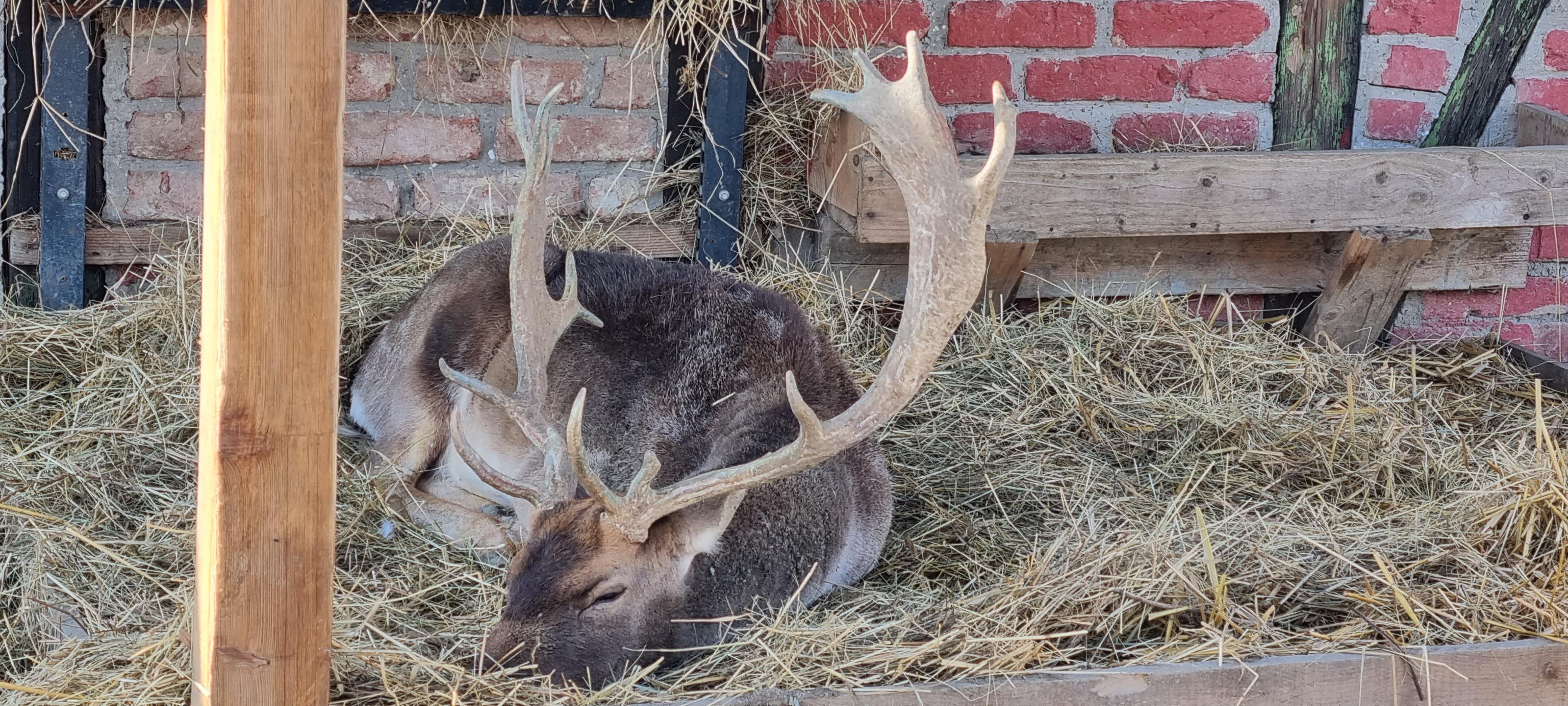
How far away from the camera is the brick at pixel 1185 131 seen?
15.1 feet

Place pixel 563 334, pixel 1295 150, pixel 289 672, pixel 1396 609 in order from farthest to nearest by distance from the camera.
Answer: pixel 1295 150 → pixel 563 334 → pixel 1396 609 → pixel 289 672

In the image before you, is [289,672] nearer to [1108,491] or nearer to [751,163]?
[1108,491]

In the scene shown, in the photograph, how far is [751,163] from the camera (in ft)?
14.5

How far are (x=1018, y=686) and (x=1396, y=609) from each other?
91cm

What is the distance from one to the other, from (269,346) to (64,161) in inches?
96.5

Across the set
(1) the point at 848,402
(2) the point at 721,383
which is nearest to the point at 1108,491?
(1) the point at 848,402

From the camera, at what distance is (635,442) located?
3.32 m

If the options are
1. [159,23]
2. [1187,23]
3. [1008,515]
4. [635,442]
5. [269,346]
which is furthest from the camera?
[1187,23]

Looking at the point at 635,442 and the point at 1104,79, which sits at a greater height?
the point at 1104,79

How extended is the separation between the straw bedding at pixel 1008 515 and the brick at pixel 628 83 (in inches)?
22.7

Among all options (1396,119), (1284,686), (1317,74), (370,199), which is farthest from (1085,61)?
(1284,686)

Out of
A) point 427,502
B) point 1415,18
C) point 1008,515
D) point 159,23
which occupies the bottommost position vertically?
point 427,502

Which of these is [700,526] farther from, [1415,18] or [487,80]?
[1415,18]

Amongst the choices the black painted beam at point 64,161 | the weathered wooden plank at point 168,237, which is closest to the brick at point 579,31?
the weathered wooden plank at point 168,237
